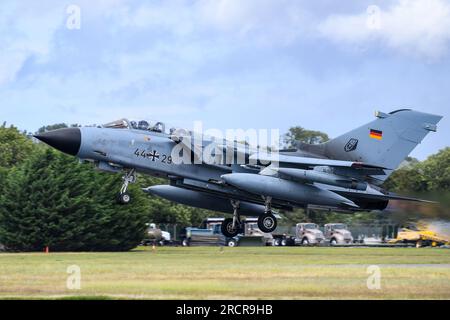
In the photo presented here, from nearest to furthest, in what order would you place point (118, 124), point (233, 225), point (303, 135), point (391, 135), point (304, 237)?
point (118, 124) < point (391, 135) < point (233, 225) < point (304, 237) < point (303, 135)

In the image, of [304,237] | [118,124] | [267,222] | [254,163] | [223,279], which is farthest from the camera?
[304,237]

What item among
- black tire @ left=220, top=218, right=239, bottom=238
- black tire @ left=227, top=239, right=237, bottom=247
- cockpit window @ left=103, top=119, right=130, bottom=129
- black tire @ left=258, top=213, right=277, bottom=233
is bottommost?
black tire @ left=227, top=239, right=237, bottom=247

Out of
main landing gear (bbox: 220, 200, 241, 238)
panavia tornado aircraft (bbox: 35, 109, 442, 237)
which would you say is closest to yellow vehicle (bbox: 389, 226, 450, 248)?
panavia tornado aircraft (bbox: 35, 109, 442, 237)

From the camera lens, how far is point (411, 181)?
33.8 meters

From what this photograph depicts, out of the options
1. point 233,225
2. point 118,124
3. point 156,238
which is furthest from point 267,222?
point 156,238

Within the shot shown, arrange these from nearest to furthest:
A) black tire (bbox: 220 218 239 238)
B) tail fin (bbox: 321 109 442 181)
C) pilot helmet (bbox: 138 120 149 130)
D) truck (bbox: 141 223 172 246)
→ pilot helmet (bbox: 138 120 149 130) → tail fin (bbox: 321 109 442 181) → black tire (bbox: 220 218 239 238) → truck (bbox: 141 223 172 246)

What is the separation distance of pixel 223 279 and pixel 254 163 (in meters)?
10.7

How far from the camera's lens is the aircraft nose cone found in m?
24.3

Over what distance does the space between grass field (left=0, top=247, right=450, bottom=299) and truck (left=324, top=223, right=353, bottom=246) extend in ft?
89.1

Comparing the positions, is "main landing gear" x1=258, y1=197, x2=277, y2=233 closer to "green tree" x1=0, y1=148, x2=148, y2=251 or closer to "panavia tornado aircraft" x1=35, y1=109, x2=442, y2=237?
"panavia tornado aircraft" x1=35, y1=109, x2=442, y2=237

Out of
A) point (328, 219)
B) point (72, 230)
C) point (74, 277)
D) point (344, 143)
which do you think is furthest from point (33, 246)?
point (328, 219)

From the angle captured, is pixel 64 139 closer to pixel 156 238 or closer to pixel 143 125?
pixel 143 125

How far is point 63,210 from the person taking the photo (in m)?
36.0

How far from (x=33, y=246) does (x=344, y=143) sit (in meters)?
14.5
